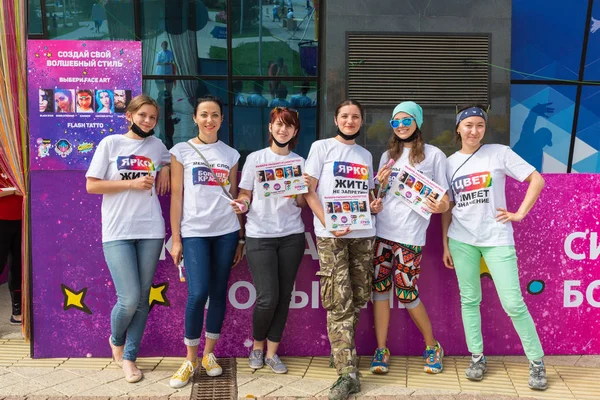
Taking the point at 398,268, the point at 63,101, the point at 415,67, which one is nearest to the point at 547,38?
the point at 415,67

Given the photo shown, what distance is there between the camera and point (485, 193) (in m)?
3.80

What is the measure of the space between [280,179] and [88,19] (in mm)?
7354

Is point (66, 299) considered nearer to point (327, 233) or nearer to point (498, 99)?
point (327, 233)

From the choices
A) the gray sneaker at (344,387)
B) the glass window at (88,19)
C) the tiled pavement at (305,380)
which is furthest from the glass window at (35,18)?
the gray sneaker at (344,387)

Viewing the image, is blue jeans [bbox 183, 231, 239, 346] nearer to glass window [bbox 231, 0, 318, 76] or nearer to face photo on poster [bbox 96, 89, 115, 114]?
face photo on poster [bbox 96, 89, 115, 114]

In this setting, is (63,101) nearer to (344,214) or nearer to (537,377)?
(344,214)

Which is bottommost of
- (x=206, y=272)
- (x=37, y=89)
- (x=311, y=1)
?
(x=206, y=272)

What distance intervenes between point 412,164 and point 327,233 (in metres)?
0.75

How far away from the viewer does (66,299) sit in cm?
424

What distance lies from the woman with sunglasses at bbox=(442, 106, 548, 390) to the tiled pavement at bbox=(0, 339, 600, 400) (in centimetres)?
16

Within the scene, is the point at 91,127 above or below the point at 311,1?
below

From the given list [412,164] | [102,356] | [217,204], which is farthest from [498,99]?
[102,356]

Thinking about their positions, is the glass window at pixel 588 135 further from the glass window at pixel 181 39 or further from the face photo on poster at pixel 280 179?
the face photo on poster at pixel 280 179

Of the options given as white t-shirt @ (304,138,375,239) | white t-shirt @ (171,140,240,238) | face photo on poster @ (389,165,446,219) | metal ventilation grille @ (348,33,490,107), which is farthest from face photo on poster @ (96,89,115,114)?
metal ventilation grille @ (348,33,490,107)
